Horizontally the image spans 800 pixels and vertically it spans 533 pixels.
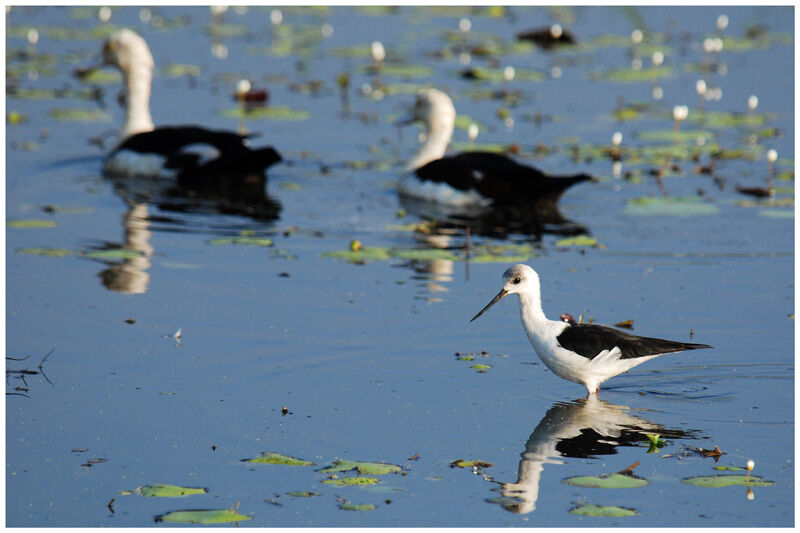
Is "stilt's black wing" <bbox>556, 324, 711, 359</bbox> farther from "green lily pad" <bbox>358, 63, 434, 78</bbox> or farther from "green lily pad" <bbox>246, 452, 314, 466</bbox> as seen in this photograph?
"green lily pad" <bbox>358, 63, 434, 78</bbox>

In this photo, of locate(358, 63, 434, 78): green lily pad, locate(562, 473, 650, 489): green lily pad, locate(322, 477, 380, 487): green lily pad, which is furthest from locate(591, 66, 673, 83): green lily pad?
locate(322, 477, 380, 487): green lily pad

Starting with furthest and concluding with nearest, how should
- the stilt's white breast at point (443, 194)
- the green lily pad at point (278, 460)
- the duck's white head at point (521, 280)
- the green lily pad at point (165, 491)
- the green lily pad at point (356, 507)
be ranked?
the stilt's white breast at point (443, 194) → the duck's white head at point (521, 280) → the green lily pad at point (278, 460) → the green lily pad at point (165, 491) → the green lily pad at point (356, 507)

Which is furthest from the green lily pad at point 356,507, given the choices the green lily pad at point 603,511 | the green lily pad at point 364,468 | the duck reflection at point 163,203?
the duck reflection at point 163,203

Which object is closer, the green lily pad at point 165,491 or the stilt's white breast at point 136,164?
the green lily pad at point 165,491

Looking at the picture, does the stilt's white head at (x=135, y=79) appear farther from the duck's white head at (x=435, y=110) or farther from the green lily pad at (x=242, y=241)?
the green lily pad at (x=242, y=241)

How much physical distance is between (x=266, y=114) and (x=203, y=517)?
11980mm

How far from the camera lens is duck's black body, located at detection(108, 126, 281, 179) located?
14984mm

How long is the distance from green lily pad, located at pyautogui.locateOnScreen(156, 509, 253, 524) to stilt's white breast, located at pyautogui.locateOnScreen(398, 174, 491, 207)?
321 inches

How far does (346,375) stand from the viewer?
8.24 m

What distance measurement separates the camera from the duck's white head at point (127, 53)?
52.3 feet

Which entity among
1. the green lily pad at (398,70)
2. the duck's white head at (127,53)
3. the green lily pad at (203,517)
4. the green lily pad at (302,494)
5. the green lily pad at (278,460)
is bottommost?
the green lily pad at (203,517)

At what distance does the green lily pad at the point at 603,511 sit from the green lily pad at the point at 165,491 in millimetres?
1857

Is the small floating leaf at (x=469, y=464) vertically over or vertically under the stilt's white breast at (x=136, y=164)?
under

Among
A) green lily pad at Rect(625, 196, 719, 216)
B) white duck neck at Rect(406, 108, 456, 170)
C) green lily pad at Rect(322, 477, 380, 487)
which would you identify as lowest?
green lily pad at Rect(322, 477, 380, 487)
